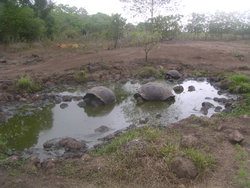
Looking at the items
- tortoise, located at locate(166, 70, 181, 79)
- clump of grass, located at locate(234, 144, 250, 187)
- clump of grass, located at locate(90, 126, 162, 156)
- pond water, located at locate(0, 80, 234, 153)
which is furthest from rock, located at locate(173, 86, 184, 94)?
clump of grass, located at locate(234, 144, 250, 187)

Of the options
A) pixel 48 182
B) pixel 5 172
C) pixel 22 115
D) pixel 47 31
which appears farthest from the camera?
pixel 47 31

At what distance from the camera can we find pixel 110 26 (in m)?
20.8

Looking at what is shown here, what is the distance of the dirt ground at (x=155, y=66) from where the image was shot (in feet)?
15.9

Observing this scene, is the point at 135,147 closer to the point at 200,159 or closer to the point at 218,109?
the point at 200,159

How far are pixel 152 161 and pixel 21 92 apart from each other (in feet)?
23.1

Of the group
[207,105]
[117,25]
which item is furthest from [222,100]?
[117,25]

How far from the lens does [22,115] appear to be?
8.74 meters

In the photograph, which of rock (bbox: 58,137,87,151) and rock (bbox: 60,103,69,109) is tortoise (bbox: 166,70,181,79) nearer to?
rock (bbox: 60,103,69,109)

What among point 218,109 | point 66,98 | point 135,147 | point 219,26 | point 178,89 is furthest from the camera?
point 219,26

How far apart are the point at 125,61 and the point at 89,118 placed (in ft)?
25.6

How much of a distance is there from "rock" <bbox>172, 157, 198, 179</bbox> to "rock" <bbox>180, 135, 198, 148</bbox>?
0.76 meters

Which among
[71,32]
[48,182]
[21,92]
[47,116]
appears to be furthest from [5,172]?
[71,32]

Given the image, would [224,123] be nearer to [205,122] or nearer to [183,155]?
[205,122]

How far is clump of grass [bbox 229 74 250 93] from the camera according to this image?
1053 centimetres
